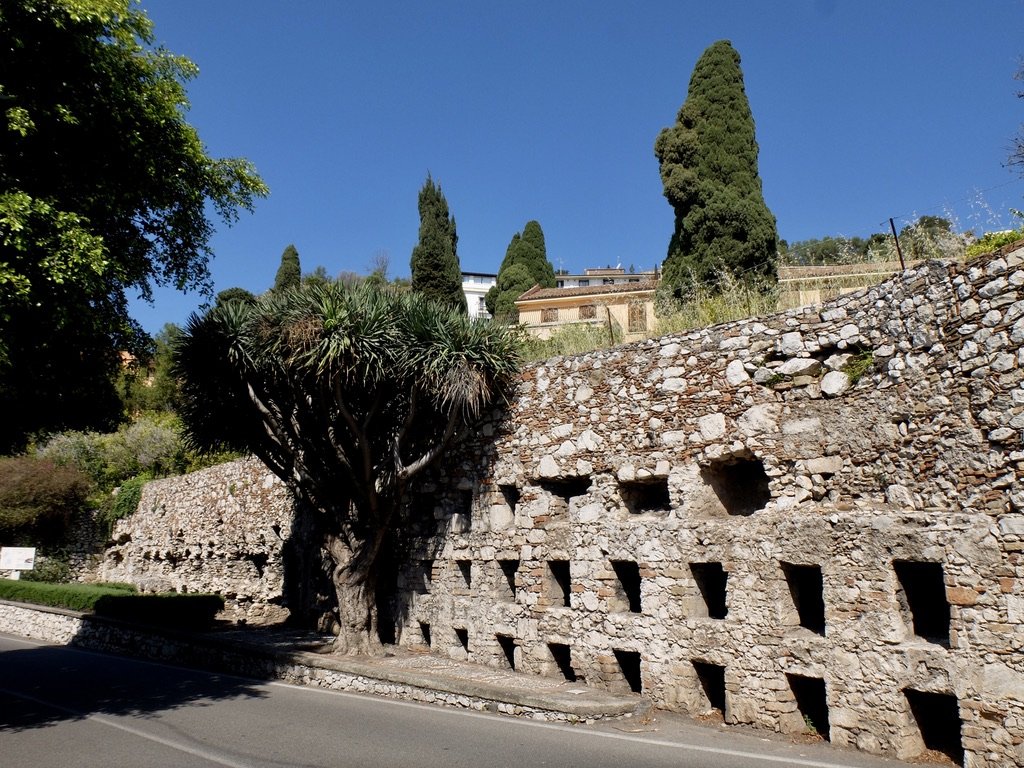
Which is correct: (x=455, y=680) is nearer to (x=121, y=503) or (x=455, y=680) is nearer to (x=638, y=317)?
(x=638, y=317)

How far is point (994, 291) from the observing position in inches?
309

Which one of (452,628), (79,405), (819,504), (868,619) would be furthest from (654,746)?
(79,405)

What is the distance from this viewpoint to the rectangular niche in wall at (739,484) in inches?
425

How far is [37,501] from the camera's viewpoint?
32.2 m

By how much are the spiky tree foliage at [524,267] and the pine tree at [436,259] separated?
7195mm

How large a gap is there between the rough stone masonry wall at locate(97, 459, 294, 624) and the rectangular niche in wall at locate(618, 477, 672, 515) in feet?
39.7

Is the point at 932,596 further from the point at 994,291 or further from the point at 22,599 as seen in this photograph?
the point at 22,599

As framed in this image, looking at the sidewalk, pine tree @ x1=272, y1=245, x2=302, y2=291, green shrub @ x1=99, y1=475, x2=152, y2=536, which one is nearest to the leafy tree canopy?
the sidewalk

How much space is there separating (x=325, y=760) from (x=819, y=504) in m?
6.22

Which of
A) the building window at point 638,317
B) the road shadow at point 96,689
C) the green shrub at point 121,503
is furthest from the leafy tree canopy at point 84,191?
the green shrub at point 121,503

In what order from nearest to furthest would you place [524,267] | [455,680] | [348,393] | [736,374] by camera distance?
[736,374] → [455,680] → [348,393] → [524,267]

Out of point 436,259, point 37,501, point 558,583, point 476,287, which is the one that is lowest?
point 558,583

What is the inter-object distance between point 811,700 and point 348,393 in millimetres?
8968

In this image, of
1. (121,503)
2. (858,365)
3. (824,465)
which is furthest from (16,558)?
(858,365)
